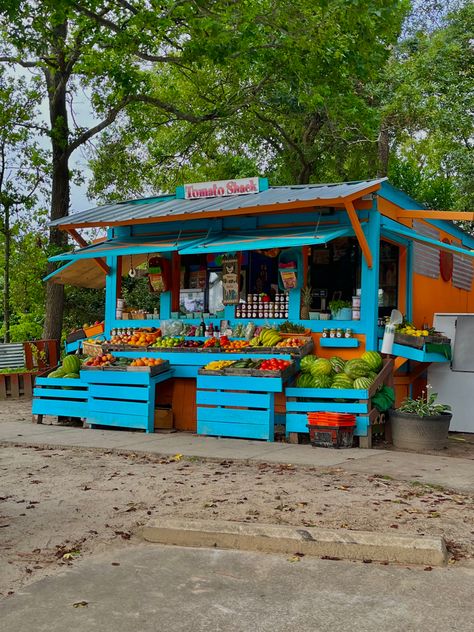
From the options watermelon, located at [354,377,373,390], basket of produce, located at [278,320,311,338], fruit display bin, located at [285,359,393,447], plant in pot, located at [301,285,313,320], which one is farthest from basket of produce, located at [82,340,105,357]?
watermelon, located at [354,377,373,390]

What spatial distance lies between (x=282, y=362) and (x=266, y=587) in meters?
6.12

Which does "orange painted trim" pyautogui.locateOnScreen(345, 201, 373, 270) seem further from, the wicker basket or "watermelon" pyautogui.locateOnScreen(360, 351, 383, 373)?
the wicker basket

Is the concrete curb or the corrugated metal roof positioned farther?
the corrugated metal roof

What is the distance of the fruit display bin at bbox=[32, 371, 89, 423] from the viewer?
12094mm

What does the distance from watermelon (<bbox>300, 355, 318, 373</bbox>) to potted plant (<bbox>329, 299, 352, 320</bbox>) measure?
89cm

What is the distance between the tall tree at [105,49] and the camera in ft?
A: 44.8

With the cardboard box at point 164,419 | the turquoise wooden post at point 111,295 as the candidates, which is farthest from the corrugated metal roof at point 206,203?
the cardboard box at point 164,419

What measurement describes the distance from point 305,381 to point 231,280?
268 cm

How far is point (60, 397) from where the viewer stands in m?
12.3

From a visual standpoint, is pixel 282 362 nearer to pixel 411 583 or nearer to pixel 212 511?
pixel 212 511

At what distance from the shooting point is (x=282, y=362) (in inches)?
415

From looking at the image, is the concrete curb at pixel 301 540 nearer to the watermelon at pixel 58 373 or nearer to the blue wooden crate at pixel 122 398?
the blue wooden crate at pixel 122 398

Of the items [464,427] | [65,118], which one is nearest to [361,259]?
[464,427]

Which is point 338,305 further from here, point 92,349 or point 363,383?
point 92,349
